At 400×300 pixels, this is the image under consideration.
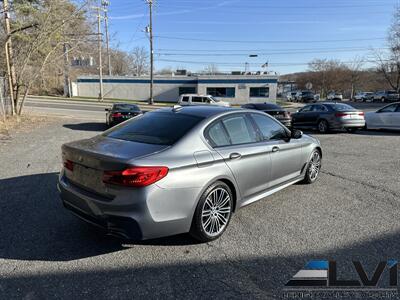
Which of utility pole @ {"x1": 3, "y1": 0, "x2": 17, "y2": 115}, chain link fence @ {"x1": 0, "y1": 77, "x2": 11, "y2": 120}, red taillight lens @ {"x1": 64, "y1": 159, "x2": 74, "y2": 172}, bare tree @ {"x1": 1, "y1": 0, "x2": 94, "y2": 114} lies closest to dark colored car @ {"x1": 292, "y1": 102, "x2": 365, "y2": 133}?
red taillight lens @ {"x1": 64, "y1": 159, "x2": 74, "y2": 172}

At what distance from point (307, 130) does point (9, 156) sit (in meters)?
13.0

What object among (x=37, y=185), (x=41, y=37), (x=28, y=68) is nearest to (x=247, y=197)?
(x=37, y=185)

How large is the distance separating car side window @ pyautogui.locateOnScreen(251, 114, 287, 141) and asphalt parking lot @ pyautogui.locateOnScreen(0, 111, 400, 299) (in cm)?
107

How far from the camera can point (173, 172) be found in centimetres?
303

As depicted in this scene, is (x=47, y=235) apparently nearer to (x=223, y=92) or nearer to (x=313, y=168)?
(x=313, y=168)

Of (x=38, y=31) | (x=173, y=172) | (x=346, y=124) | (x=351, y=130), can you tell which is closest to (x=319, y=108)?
(x=346, y=124)

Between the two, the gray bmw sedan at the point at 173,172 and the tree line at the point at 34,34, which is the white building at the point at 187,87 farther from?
the gray bmw sedan at the point at 173,172

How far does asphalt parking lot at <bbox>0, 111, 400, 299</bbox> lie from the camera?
8.83 feet

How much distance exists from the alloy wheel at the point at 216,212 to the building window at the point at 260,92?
40.5 m

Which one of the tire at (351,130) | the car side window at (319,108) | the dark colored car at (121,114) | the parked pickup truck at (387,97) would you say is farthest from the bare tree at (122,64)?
the tire at (351,130)

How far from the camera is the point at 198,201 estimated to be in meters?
3.25

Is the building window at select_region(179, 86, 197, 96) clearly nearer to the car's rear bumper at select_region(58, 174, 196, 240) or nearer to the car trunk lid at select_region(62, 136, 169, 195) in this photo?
the car trunk lid at select_region(62, 136, 169, 195)

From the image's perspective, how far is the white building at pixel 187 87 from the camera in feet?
139

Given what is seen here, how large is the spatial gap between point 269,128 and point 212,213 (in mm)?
1888
